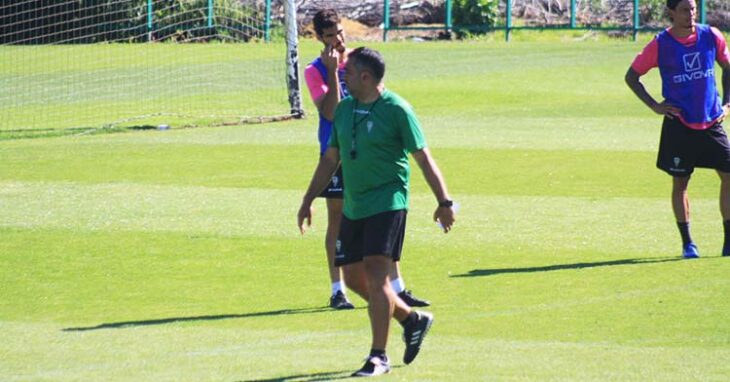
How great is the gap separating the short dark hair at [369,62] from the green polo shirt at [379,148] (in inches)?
5.5

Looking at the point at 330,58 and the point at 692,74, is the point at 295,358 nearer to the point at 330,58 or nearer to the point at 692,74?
the point at 330,58

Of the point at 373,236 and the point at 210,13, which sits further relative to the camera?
the point at 210,13

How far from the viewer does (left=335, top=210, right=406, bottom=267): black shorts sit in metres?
8.55

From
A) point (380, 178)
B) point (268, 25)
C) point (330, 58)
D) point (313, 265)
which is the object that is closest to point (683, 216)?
point (313, 265)

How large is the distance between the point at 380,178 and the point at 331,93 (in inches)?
79.6

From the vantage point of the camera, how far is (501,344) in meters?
9.30

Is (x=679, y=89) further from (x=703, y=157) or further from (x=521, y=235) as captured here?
(x=521, y=235)

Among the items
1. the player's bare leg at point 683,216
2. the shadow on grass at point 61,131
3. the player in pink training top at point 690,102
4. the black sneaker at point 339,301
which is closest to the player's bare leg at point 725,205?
the player in pink training top at point 690,102

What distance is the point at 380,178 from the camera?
8.62 meters

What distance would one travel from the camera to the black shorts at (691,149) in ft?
40.9

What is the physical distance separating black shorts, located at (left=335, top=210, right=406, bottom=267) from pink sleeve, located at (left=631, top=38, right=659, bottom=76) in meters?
4.61

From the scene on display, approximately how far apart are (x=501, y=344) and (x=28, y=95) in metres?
21.8

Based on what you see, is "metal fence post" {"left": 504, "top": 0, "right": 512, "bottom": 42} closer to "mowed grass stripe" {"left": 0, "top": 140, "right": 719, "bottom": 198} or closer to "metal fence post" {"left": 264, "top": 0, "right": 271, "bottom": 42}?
"metal fence post" {"left": 264, "top": 0, "right": 271, "bottom": 42}

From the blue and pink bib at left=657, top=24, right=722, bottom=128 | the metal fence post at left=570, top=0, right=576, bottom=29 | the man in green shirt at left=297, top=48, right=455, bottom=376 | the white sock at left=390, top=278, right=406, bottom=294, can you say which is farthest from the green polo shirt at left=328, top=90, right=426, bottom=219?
the metal fence post at left=570, top=0, right=576, bottom=29
